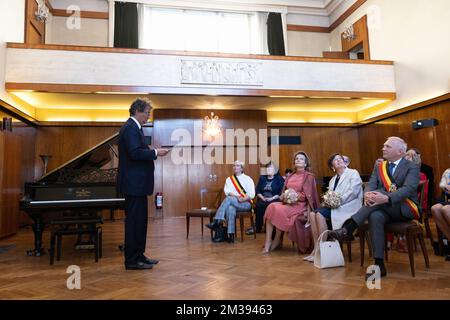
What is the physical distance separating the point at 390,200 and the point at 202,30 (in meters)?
8.42

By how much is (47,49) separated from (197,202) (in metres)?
4.73

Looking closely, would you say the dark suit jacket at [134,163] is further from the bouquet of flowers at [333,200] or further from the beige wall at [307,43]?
the beige wall at [307,43]

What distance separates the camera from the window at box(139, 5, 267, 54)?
9383 mm

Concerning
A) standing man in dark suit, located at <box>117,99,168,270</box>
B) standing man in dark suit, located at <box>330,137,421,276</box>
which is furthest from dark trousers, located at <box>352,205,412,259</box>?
standing man in dark suit, located at <box>117,99,168,270</box>

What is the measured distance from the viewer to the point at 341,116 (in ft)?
31.8

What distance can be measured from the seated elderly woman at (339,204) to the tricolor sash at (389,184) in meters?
0.42

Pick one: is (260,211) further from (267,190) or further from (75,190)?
(75,190)

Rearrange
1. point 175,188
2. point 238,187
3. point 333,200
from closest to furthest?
point 333,200
point 238,187
point 175,188

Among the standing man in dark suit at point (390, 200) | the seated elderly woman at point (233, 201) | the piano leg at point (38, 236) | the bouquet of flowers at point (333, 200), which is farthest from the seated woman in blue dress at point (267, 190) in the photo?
the piano leg at point (38, 236)

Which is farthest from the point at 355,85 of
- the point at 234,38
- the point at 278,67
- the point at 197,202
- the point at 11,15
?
the point at 11,15

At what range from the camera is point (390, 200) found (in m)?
2.64

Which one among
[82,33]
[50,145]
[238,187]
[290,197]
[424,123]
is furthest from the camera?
[82,33]

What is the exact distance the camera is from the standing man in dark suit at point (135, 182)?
2902 millimetres

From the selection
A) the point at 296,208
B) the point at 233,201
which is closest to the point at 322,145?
the point at 233,201
